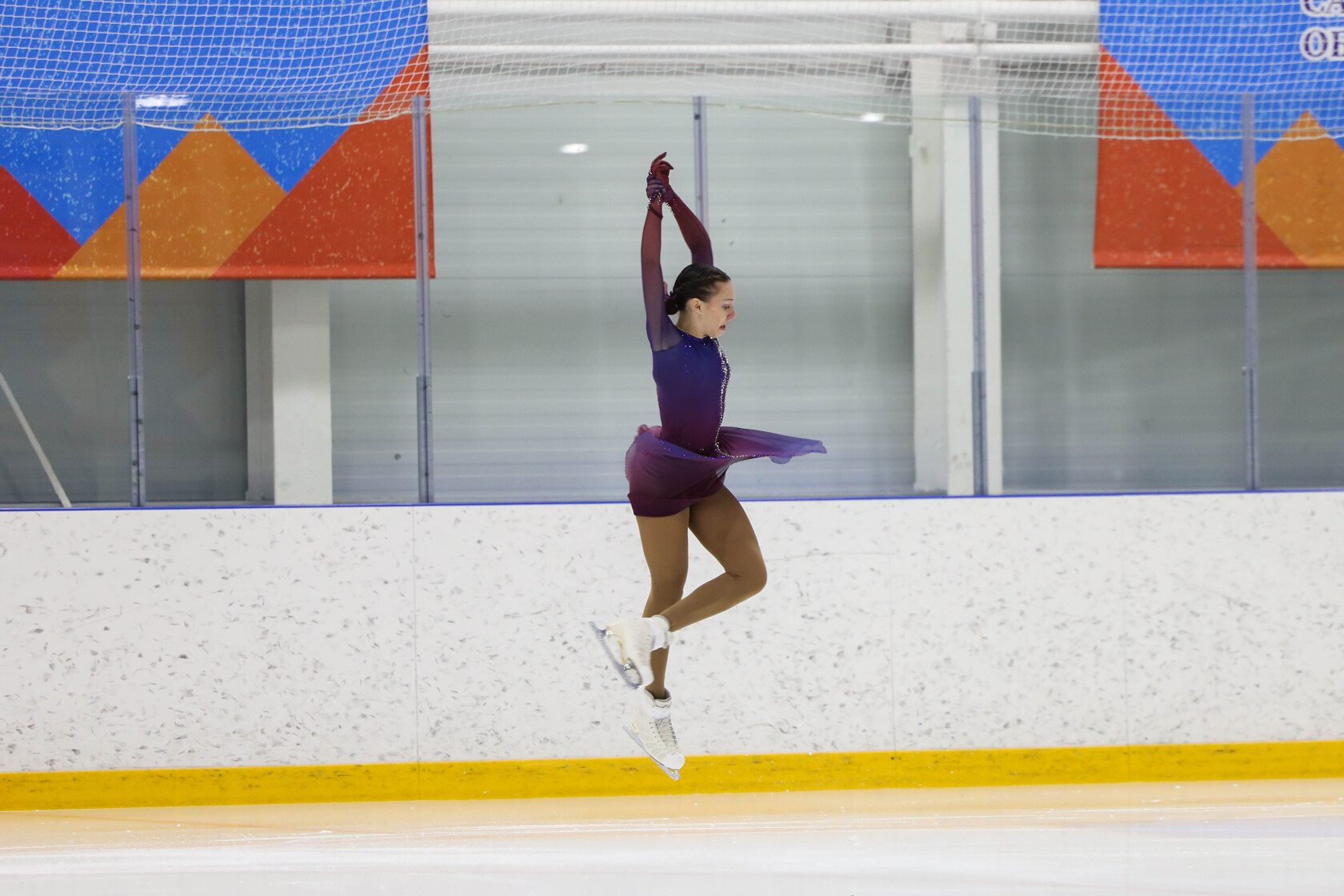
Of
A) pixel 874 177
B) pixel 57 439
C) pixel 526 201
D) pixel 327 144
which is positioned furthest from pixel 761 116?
pixel 57 439

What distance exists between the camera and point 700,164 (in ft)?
18.3

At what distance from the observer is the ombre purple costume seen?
327cm

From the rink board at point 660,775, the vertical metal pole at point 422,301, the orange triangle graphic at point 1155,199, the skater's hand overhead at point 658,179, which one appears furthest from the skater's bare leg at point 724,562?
the orange triangle graphic at point 1155,199

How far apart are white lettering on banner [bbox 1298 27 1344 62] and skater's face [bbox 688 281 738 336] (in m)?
3.96

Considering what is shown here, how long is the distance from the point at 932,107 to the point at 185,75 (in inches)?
143

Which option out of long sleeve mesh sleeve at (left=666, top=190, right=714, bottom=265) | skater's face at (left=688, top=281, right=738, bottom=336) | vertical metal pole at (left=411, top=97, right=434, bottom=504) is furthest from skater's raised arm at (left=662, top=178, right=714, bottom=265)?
vertical metal pole at (left=411, top=97, right=434, bottom=504)

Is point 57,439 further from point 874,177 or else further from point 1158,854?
point 1158,854

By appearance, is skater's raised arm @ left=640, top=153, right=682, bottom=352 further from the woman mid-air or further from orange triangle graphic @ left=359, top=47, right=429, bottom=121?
orange triangle graphic @ left=359, top=47, right=429, bottom=121

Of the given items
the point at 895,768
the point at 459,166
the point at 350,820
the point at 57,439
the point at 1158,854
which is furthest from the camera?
the point at 459,166

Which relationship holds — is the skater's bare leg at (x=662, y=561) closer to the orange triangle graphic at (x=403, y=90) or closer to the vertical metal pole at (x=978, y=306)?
the vertical metal pole at (x=978, y=306)

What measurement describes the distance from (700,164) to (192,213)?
2253 mm

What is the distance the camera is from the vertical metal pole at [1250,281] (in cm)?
556

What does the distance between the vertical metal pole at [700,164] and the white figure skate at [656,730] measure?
2.56 m

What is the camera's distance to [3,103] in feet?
17.6
